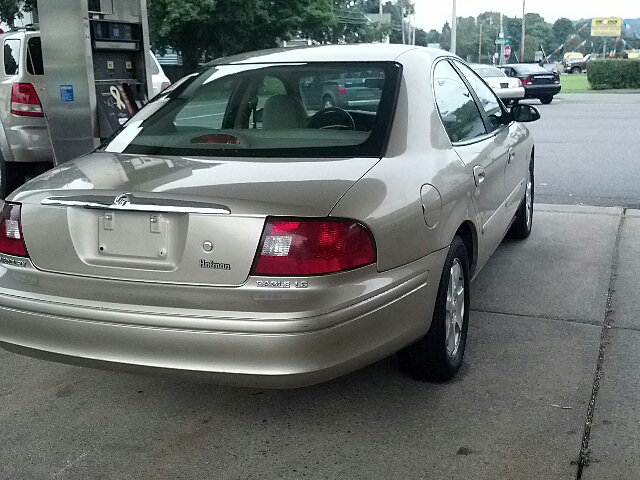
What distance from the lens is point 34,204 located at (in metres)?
3.03

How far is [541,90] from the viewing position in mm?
26016

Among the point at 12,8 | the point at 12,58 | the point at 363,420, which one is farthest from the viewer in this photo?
the point at 12,8

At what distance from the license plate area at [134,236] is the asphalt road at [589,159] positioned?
6.19 meters

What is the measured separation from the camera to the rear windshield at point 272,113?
3314 millimetres

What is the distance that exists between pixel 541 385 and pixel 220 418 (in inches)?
57.6

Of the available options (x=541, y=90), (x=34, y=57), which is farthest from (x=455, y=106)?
(x=541, y=90)

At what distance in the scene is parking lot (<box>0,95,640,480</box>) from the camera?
295cm

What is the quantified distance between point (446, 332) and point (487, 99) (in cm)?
205

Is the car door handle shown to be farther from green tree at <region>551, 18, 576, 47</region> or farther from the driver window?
green tree at <region>551, 18, 576, 47</region>

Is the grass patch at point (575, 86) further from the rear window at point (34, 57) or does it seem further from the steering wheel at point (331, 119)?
the steering wheel at point (331, 119)

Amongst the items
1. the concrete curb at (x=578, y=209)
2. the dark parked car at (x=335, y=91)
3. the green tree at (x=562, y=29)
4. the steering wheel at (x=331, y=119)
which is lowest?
the concrete curb at (x=578, y=209)

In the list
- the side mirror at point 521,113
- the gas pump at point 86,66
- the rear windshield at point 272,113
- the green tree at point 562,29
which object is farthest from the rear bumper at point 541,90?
the green tree at point 562,29

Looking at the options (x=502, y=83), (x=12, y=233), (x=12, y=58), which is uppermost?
(x=12, y=58)

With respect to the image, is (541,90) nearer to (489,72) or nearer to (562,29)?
(489,72)
